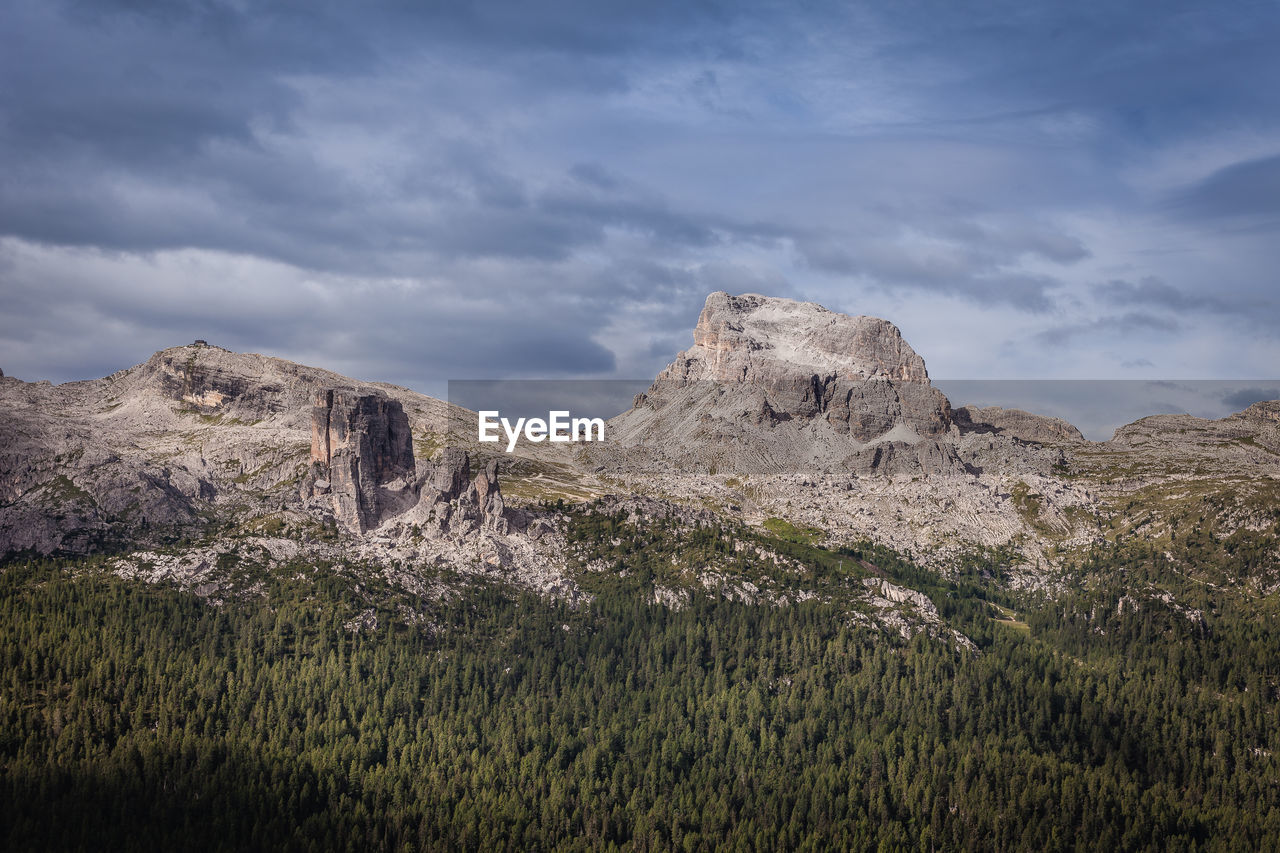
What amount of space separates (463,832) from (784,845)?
58873 mm

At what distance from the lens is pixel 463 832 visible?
196375 millimetres

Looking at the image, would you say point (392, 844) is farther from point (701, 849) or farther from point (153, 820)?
point (701, 849)

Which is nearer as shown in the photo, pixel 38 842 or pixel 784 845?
pixel 38 842

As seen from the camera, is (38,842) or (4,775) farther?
(4,775)

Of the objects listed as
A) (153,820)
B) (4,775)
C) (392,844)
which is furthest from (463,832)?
(4,775)

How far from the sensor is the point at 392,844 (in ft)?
648

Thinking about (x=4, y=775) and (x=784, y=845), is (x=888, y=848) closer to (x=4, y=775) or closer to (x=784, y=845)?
(x=784, y=845)

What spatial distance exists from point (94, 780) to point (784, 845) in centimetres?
12795

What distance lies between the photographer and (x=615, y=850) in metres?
194

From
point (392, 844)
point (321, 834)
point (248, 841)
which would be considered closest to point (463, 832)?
point (392, 844)

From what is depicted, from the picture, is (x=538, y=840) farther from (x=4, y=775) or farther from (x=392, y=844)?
(x=4, y=775)

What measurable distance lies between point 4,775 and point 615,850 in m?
113

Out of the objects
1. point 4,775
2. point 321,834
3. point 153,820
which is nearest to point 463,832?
point 321,834

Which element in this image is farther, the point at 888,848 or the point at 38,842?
the point at 888,848
